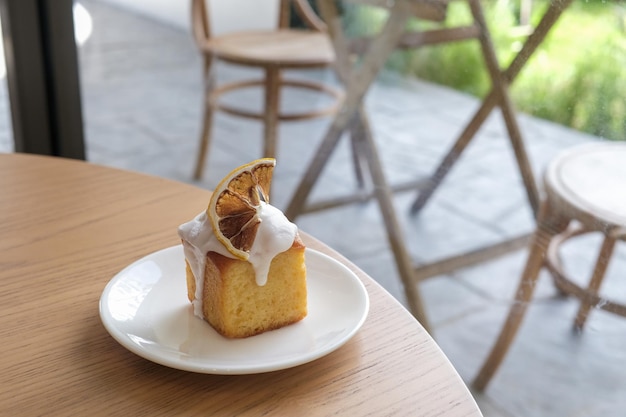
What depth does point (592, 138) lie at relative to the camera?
3.90ft

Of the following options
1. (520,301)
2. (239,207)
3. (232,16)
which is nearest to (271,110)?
(232,16)

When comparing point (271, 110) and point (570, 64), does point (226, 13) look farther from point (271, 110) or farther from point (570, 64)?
point (570, 64)

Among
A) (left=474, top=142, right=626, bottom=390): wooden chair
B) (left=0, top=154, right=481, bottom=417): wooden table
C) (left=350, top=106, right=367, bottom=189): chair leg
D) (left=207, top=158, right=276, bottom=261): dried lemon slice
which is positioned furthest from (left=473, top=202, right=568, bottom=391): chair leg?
(left=207, top=158, right=276, bottom=261): dried lemon slice

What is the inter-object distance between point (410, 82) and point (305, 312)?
3.55 feet

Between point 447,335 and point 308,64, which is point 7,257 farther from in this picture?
point 308,64

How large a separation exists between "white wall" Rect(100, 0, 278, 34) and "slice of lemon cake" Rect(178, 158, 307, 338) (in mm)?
1310

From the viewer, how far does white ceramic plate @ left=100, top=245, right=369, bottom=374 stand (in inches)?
19.8

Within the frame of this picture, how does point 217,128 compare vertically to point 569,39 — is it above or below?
below

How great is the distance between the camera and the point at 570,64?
4.00 feet

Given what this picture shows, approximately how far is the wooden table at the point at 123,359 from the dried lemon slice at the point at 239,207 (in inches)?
3.8

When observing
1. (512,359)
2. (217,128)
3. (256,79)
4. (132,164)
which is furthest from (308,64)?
(512,359)

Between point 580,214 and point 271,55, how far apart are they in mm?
936

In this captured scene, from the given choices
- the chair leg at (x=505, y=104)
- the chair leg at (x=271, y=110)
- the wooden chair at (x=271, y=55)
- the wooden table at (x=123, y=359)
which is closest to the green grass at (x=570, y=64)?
the chair leg at (x=505, y=104)

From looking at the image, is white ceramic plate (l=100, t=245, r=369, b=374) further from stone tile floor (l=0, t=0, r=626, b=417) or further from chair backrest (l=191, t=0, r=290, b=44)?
chair backrest (l=191, t=0, r=290, b=44)
